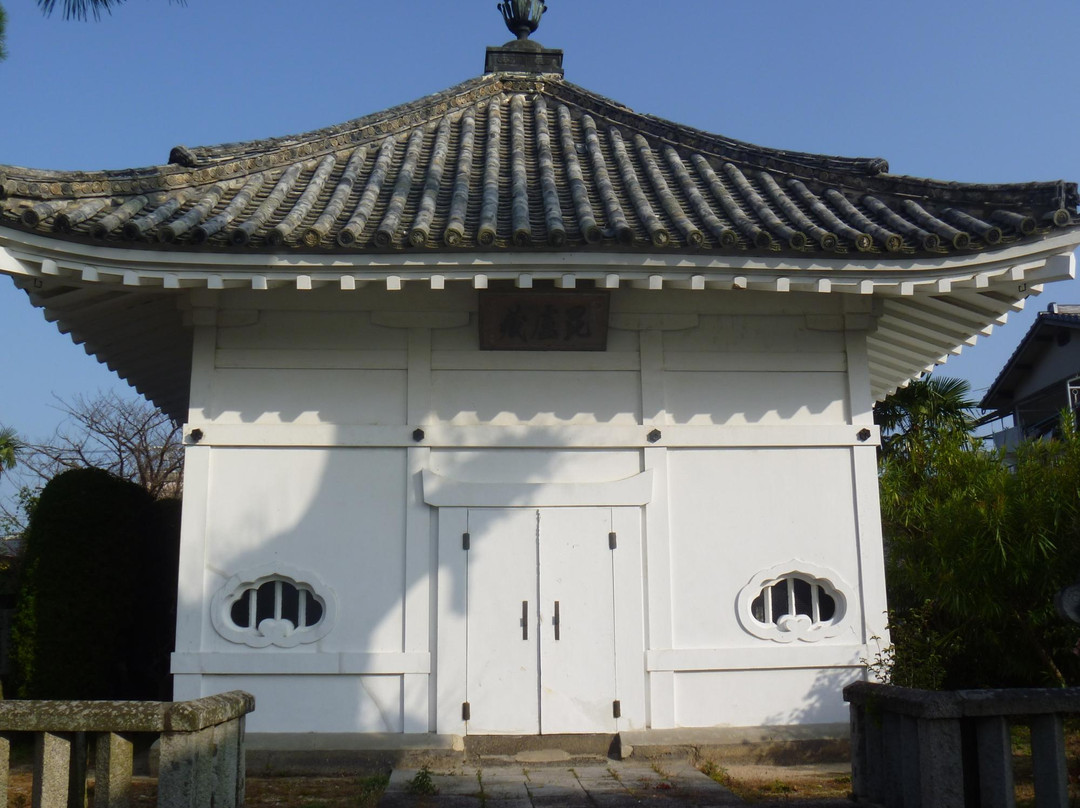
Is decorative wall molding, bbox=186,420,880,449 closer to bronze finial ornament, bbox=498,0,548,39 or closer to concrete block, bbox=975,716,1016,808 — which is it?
concrete block, bbox=975,716,1016,808

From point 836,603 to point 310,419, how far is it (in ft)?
13.7

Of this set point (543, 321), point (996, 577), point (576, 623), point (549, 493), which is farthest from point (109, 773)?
point (996, 577)

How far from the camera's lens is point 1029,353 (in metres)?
27.3

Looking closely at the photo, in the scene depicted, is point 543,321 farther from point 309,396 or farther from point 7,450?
point 7,450

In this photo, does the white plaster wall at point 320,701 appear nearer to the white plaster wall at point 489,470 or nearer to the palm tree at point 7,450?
the white plaster wall at point 489,470

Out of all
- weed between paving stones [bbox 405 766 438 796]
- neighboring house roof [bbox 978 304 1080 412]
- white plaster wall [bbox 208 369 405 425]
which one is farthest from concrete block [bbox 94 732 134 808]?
neighboring house roof [bbox 978 304 1080 412]

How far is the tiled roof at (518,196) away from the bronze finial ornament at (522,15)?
1.38m

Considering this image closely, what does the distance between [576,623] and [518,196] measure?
324 centimetres

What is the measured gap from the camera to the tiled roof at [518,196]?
659cm

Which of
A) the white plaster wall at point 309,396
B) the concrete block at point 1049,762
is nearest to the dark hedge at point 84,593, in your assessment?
the white plaster wall at point 309,396

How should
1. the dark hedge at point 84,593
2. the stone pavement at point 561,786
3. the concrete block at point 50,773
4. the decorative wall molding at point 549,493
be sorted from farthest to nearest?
the dark hedge at point 84,593 < the decorative wall molding at point 549,493 < the stone pavement at point 561,786 < the concrete block at point 50,773

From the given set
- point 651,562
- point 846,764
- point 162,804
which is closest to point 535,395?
point 651,562

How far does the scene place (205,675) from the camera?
23.0 feet

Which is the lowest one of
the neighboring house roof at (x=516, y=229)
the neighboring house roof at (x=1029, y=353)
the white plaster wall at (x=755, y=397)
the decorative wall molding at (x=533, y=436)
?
the decorative wall molding at (x=533, y=436)
